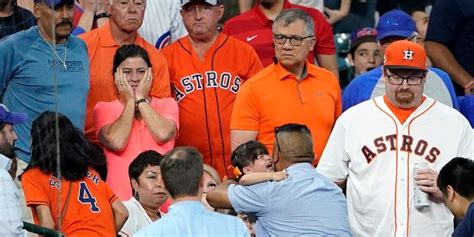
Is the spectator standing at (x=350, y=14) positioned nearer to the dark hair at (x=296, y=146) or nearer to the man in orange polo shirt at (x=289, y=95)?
the man in orange polo shirt at (x=289, y=95)

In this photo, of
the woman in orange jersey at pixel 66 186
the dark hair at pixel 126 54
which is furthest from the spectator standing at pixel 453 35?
the woman in orange jersey at pixel 66 186

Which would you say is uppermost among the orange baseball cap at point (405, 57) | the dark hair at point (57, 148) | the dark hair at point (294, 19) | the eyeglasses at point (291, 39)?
the dark hair at point (294, 19)

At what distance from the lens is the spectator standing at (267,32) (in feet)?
38.2

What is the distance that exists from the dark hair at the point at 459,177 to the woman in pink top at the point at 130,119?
2261 mm

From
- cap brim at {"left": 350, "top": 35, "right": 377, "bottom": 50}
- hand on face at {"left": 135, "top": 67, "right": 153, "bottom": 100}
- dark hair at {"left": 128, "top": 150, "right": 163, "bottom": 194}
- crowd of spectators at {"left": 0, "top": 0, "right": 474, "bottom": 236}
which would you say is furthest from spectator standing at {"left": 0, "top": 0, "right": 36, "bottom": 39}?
cap brim at {"left": 350, "top": 35, "right": 377, "bottom": 50}

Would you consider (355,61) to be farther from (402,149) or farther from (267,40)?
(402,149)

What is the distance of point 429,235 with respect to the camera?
9227mm

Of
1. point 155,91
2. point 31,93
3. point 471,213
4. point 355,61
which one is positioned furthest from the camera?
point 355,61

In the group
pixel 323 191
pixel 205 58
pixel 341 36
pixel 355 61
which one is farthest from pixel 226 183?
pixel 341 36

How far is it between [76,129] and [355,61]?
12.0 ft

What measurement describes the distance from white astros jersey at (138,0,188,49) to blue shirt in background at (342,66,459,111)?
1661mm

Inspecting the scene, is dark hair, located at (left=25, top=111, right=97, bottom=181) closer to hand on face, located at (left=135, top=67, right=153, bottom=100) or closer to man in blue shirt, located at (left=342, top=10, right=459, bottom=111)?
hand on face, located at (left=135, top=67, right=153, bottom=100)

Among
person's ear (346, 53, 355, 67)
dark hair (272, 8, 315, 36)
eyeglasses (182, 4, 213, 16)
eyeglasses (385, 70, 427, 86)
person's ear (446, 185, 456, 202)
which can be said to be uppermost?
eyeglasses (182, 4, 213, 16)

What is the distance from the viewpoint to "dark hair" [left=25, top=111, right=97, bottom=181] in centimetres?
919
